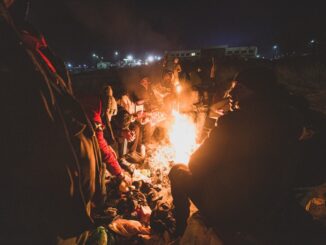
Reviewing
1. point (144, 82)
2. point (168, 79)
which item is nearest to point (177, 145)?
point (144, 82)

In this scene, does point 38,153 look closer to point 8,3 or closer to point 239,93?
point 8,3

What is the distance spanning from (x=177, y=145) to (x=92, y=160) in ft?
17.2

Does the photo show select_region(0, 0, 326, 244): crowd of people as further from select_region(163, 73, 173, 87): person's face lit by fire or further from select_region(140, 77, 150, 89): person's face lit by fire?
select_region(163, 73, 173, 87): person's face lit by fire

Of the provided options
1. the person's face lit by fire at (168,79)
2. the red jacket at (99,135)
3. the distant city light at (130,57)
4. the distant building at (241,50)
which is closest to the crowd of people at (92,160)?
the red jacket at (99,135)

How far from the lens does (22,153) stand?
130 centimetres

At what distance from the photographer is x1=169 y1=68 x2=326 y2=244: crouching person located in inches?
81.0

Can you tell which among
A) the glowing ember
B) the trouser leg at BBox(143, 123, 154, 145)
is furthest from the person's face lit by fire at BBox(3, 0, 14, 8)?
the trouser leg at BBox(143, 123, 154, 145)

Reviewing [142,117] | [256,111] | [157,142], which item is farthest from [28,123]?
[157,142]

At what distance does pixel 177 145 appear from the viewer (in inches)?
268

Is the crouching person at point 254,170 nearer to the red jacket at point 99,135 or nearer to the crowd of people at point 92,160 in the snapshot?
the crowd of people at point 92,160

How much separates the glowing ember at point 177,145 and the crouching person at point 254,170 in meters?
3.22

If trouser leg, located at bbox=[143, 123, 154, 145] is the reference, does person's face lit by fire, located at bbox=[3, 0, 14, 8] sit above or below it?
above

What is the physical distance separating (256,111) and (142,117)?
5.31 metres

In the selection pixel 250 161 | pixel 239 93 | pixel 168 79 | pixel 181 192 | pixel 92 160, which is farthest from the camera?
pixel 168 79
